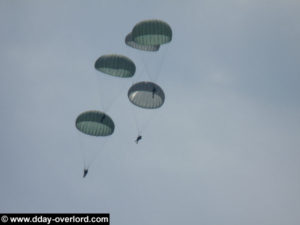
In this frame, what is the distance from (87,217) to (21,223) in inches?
258

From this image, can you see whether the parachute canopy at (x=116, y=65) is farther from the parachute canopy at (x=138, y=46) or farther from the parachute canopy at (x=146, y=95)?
the parachute canopy at (x=138, y=46)

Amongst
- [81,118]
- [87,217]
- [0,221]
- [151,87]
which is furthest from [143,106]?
[0,221]

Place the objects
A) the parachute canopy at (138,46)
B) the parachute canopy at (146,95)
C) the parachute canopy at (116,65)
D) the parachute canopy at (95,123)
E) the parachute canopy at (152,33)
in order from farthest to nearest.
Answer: the parachute canopy at (138,46)
the parachute canopy at (146,95)
the parachute canopy at (95,123)
the parachute canopy at (116,65)
the parachute canopy at (152,33)

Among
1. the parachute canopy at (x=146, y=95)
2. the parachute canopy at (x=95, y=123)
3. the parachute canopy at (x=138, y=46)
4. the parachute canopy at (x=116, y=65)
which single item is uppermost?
the parachute canopy at (x=138, y=46)

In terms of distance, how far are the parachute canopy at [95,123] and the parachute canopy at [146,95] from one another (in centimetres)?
399

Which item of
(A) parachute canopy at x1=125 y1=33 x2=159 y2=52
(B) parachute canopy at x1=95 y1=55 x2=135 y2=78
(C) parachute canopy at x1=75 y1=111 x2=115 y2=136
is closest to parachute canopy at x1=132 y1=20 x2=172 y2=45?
(B) parachute canopy at x1=95 y1=55 x2=135 y2=78

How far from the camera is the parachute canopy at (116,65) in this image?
6894cm

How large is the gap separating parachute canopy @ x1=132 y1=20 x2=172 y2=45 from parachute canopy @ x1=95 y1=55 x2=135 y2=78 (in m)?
2.74

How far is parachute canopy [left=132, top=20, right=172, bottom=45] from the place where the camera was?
67.0m

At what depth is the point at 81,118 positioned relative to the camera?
69812 millimetres

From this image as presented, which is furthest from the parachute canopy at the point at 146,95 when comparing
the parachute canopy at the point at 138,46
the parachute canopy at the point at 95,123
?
the parachute canopy at the point at 138,46

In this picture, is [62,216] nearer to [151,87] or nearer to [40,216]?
[40,216]

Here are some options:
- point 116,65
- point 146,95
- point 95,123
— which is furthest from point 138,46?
point 95,123

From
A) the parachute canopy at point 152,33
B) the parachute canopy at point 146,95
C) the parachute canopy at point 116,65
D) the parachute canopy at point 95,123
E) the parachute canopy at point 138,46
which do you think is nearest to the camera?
the parachute canopy at point 152,33
